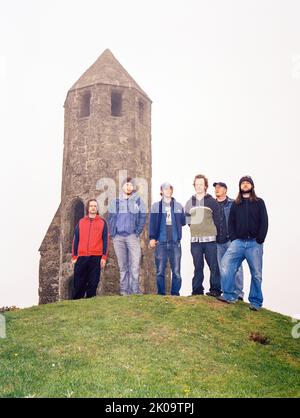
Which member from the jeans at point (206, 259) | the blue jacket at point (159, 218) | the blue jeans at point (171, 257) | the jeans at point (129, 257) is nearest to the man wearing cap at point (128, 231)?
the jeans at point (129, 257)

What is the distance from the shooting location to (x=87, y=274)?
11.5 m

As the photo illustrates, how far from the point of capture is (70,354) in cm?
760

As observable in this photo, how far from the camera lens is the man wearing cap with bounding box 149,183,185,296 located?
1114cm

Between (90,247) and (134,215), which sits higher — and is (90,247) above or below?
below

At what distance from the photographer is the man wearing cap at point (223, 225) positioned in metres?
10.9

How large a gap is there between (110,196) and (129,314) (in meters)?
10.2

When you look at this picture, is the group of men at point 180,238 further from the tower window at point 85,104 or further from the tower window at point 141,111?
the tower window at point 141,111

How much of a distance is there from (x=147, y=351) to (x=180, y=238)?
150 inches

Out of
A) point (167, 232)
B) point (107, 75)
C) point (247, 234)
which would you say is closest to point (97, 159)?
point (107, 75)

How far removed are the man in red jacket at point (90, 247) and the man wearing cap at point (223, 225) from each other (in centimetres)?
260

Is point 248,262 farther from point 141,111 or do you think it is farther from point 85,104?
point 85,104

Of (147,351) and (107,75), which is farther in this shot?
(107,75)
